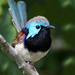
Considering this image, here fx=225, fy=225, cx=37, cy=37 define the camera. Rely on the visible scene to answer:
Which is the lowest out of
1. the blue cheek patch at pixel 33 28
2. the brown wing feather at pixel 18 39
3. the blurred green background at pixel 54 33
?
the blurred green background at pixel 54 33

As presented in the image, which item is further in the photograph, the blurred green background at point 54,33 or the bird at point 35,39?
the blurred green background at point 54,33

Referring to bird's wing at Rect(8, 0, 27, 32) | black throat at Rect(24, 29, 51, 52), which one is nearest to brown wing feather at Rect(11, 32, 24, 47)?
black throat at Rect(24, 29, 51, 52)

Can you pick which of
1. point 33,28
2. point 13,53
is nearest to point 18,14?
point 33,28

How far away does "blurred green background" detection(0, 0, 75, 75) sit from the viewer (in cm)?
324

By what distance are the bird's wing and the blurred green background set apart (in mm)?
100

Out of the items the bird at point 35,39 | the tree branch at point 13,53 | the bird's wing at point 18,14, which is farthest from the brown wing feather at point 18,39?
Result: the tree branch at point 13,53

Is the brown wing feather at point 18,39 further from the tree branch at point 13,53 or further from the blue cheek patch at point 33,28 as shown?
the tree branch at point 13,53

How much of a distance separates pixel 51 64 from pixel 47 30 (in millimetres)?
1242

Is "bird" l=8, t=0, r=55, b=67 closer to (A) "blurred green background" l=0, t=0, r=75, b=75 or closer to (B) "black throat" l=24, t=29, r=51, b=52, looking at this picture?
(B) "black throat" l=24, t=29, r=51, b=52

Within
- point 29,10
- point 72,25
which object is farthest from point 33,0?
point 72,25

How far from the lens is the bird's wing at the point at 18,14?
3164 millimetres

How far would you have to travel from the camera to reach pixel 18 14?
3258 mm

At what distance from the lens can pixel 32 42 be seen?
269 cm

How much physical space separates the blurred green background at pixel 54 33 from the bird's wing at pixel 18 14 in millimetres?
100
